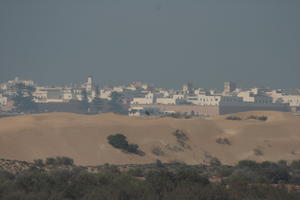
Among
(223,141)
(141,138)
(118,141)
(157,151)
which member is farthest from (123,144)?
(223,141)

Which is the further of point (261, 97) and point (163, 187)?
point (261, 97)

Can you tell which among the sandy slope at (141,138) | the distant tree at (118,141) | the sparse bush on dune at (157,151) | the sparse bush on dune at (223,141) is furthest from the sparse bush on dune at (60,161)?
the sparse bush on dune at (223,141)

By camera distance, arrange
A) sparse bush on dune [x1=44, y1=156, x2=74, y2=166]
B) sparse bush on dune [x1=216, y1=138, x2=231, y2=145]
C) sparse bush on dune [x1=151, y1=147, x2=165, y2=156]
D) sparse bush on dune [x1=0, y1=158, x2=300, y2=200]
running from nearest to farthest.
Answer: sparse bush on dune [x1=0, y1=158, x2=300, y2=200] → sparse bush on dune [x1=44, y1=156, x2=74, y2=166] → sparse bush on dune [x1=151, y1=147, x2=165, y2=156] → sparse bush on dune [x1=216, y1=138, x2=231, y2=145]

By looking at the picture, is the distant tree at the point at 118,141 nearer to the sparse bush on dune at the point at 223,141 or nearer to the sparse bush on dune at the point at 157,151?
the sparse bush on dune at the point at 157,151

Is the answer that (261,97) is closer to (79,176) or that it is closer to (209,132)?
(209,132)

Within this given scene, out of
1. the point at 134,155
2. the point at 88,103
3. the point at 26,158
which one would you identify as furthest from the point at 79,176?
the point at 88,103

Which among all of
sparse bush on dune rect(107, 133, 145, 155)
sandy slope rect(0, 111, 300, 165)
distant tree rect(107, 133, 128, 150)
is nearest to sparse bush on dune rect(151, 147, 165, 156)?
sandy slope rect(0, 111, 300, 165)

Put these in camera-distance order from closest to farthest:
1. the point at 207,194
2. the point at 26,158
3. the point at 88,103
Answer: the point at 207,194 → the point at 26,158 → the point at 88,103

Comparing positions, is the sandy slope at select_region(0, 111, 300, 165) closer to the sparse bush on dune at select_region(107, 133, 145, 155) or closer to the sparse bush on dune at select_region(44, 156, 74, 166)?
the sparse bush on dune at select_region(107, 133, 145, 155)

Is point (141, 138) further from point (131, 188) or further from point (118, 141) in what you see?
point (131, 188)
